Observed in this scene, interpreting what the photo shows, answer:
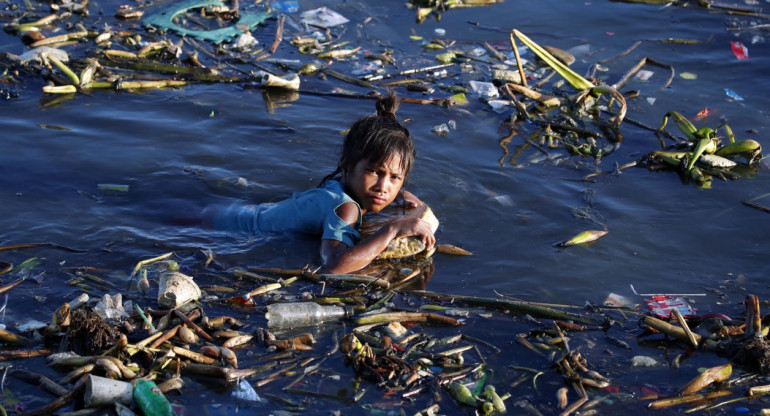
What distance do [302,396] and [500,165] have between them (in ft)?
10.3

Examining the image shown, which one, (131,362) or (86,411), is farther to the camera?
(131,362)

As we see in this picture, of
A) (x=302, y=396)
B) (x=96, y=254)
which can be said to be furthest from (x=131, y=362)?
(x=96, y=254)

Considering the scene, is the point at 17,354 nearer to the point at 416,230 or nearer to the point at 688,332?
the point at 416,230

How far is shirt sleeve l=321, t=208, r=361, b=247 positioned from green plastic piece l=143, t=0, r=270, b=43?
3720 mm

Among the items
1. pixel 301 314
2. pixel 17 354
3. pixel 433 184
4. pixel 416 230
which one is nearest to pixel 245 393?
pixel 301 314

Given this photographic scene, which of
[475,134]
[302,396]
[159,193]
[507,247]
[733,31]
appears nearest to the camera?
[302,396]

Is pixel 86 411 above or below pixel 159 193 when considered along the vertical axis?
above

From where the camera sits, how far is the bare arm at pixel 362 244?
14.0 ft

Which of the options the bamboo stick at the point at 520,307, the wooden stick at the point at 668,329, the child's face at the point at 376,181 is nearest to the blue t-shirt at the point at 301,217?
the child's face at the point at 376,181

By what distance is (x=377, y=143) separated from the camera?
4.46m

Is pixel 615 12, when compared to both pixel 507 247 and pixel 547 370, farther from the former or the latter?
pixel 547 370

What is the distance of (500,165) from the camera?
5.77 meters

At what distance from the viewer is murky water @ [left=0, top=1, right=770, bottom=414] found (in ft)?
14.3

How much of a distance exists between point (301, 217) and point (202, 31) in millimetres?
3734
